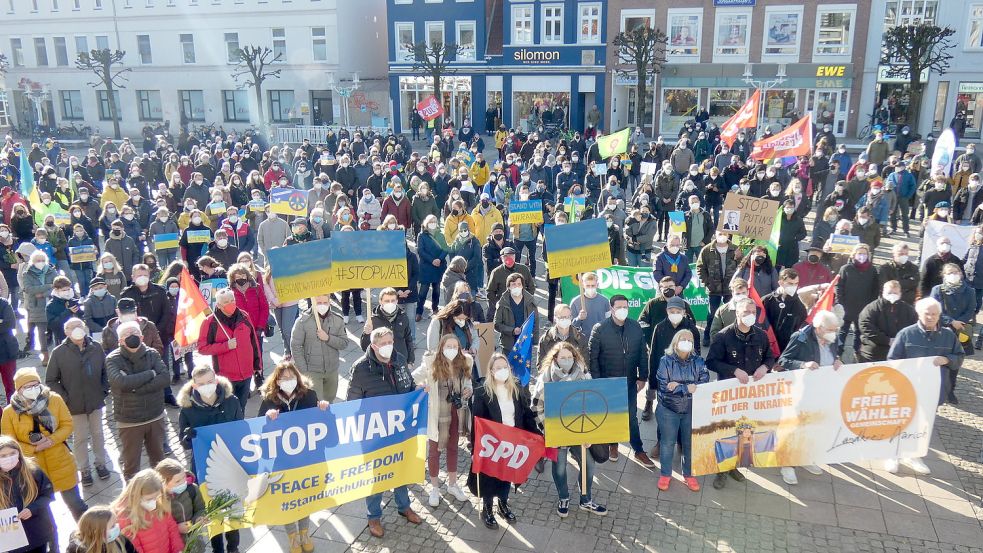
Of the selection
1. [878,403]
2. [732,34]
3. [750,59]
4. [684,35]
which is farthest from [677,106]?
[878,403]

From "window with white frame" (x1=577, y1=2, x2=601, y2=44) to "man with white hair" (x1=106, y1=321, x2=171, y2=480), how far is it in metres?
36.2

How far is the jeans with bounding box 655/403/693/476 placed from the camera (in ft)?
24.1

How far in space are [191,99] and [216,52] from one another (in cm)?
388

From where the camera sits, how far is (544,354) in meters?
7.97

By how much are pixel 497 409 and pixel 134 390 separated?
3422 millimetres

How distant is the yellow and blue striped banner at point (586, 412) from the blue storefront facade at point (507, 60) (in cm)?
3172

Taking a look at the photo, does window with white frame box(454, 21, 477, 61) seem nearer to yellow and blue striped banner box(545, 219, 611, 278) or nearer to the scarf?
yellow and blue striped banner box(545, 219, 611, 278)

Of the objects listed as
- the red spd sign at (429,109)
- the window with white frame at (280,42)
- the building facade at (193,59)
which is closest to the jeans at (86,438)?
the red spd sign at (429,109)

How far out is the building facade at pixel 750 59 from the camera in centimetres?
3634

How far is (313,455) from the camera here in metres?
6.47

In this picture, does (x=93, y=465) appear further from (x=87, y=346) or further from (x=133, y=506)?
(x=133, y=506)

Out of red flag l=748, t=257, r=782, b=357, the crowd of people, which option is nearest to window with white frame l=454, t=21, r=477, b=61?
the crowd of people

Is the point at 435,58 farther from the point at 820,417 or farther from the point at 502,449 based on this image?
the point at 502,449

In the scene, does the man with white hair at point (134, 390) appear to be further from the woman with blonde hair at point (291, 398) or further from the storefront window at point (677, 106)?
the storefront window at point (677, 106)
